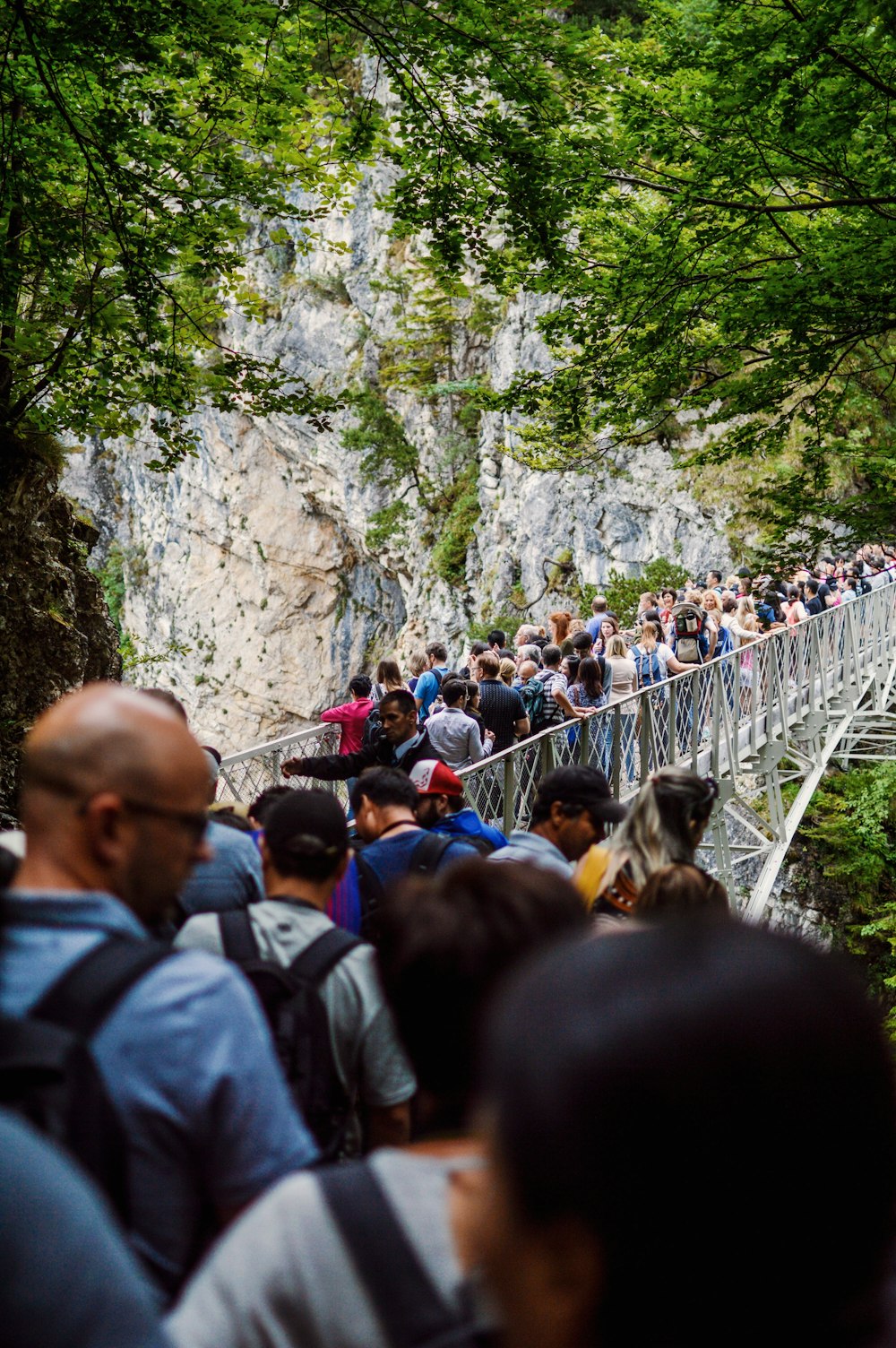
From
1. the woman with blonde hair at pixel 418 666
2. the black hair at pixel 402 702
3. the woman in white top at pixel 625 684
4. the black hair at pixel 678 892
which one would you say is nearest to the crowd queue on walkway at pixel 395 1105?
the black hair at pixel 678 892

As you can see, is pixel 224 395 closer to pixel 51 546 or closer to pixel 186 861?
pixel 51 546

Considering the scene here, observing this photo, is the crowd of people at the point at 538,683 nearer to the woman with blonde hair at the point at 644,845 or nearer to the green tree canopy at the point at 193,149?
the woman with blonde hair at the point at 644,845

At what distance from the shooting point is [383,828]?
3.28 m

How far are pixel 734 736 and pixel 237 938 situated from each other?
9834mm

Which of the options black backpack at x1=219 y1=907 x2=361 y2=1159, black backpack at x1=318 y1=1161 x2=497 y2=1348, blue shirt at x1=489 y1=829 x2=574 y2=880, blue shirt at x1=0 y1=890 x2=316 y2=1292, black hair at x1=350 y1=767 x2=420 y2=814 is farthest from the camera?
black hair at x1=350 y1=767 x2=420 y2=814

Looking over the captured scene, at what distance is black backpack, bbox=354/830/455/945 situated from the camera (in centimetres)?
297

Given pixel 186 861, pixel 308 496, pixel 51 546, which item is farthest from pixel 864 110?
pixel 308 496

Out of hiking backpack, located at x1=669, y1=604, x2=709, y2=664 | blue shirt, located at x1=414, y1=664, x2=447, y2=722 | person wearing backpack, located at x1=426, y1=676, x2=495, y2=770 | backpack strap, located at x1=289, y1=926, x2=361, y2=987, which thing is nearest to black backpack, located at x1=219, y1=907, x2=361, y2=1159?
backpack strap, located at x1=289, y1=926, x2=361, y2=987

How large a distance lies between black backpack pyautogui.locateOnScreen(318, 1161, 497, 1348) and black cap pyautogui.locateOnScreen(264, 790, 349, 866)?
4.35 feet

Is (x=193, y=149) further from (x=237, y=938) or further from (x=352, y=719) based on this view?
(x=237, y=938)

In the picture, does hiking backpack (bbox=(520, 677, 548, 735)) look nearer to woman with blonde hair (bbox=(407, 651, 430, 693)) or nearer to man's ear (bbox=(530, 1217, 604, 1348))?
woman with blonde hair (bbox=(407, 651, 430, 693))

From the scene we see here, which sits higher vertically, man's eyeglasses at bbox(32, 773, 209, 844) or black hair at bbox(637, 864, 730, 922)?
man's eyeglasses at bbox(32, 773, 209, 844)

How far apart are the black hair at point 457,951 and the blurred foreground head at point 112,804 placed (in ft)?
1.06

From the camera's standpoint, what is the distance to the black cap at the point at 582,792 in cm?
315
